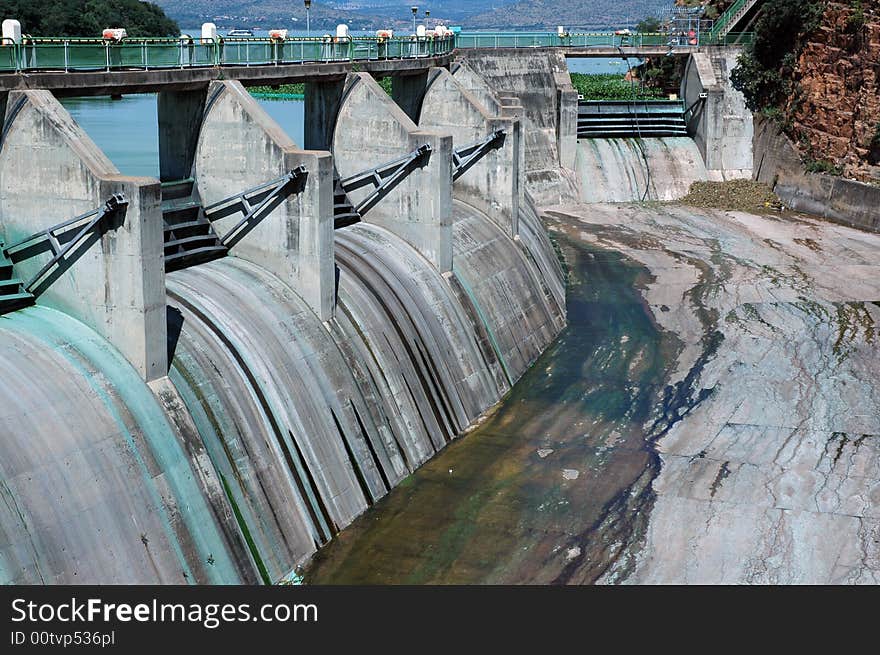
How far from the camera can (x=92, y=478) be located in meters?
16.8

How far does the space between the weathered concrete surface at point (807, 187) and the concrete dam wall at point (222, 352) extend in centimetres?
2274

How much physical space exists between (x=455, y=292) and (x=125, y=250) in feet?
40.1

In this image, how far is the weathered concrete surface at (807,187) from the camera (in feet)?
153

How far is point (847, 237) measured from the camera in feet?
148

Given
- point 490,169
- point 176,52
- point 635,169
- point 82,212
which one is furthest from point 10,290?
point 635,169

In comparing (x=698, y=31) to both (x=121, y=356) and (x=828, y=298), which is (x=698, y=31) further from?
(x=121, y=356)

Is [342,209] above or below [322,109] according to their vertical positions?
below

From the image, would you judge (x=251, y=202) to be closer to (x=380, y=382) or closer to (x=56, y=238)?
(x=380, y=382)

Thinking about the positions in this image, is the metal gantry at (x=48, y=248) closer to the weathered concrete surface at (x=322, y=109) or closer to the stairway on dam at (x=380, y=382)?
the stairway on dam at (x=380, y=382)

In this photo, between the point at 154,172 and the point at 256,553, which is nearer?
the point at 256,553

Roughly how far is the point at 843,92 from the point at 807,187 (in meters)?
4.20

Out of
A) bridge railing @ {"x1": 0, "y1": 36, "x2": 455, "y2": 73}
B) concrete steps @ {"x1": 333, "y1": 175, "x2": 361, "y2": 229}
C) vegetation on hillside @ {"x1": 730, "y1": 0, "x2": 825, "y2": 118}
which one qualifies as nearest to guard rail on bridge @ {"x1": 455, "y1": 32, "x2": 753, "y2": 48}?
vegetation on hillside @ {"x1": 730, "y1": 0, "x2": 825, "y2": 118}

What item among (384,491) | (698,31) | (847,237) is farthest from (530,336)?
(698,31)

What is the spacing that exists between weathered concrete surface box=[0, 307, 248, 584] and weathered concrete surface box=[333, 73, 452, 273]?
1172 cm
